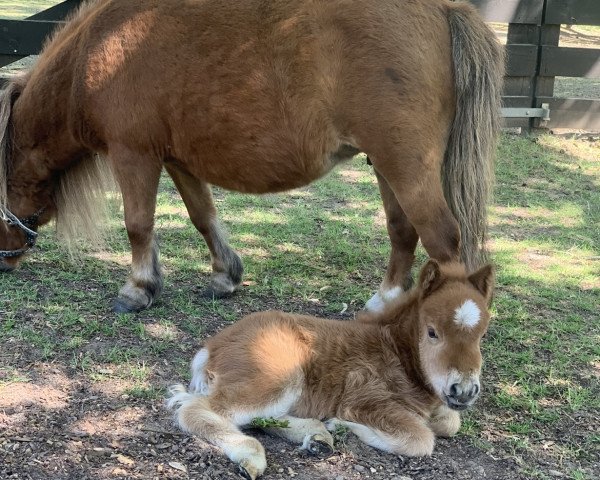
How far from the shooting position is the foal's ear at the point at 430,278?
3.57m

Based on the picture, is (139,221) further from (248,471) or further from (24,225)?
(248,471)

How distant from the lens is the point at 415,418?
3.46 metres

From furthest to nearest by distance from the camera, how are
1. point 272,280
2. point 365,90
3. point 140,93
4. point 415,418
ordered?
point 272,280
point 140,93
point 365,90
point 415,418

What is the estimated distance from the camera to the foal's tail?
415 centimetres

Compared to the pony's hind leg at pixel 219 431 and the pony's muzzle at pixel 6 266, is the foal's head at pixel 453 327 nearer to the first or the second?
the pony's hind leg at pixel 219 431

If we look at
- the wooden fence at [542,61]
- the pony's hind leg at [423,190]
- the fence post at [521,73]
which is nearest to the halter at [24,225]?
the pony's hind leg at [423,190]

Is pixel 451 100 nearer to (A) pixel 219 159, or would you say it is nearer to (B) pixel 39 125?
(A) pixel 219 159

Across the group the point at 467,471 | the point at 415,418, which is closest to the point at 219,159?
the point at 415,418

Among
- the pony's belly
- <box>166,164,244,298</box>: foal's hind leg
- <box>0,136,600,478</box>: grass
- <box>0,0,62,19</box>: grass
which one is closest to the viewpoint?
<box>0,136,600,478</box>: grass

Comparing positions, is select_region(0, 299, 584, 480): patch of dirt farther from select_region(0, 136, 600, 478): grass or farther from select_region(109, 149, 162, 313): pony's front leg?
select_region(109, 149, 162, 313): pony's front leg

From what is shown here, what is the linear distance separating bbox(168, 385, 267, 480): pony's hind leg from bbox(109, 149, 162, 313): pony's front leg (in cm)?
139

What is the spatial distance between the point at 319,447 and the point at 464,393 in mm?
694

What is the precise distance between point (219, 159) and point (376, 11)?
130 centimetres

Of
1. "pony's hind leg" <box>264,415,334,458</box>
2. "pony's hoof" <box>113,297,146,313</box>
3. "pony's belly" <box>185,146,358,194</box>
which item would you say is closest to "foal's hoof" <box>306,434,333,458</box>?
"pony's hind leg" <box>264,415,334,458</box>
